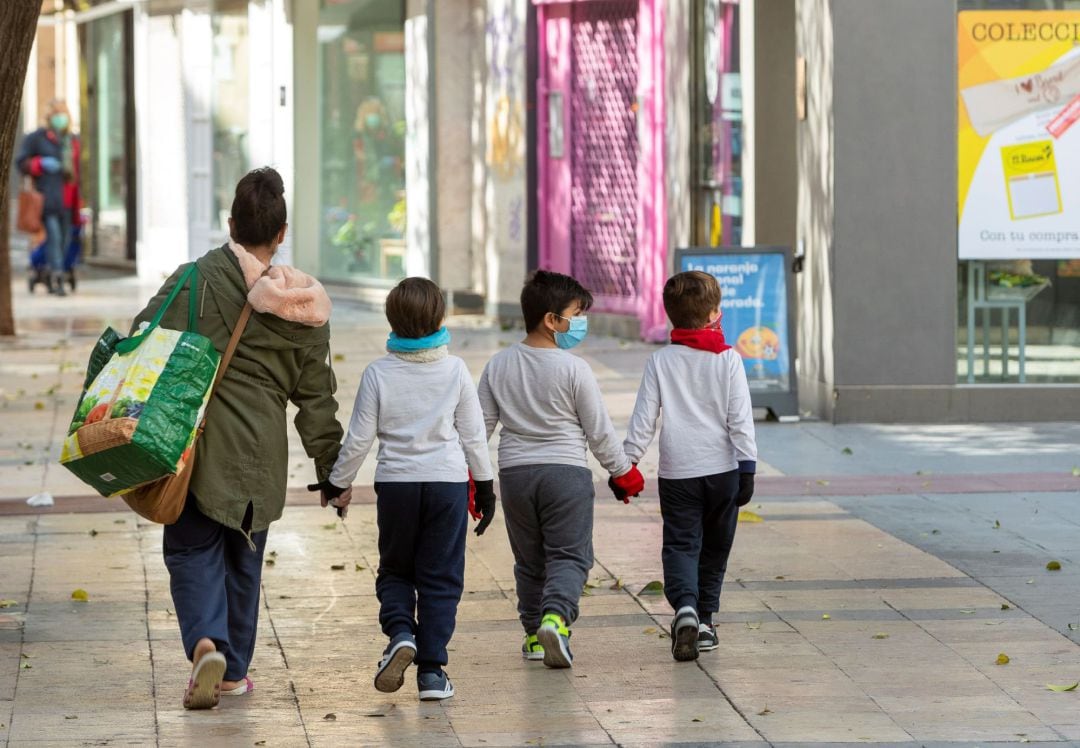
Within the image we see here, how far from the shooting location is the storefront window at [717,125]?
1540 cm

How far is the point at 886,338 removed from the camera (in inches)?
480

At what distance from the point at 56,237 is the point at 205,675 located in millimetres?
18656

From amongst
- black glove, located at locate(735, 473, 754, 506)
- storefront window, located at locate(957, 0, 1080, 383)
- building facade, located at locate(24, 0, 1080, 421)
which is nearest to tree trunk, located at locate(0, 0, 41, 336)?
black glove, located at locate(735, 473, 754, 506)

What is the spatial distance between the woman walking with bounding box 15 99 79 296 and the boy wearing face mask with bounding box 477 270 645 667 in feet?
55.1

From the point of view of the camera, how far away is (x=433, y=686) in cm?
589

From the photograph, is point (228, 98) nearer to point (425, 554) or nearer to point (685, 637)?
point (685, 637)

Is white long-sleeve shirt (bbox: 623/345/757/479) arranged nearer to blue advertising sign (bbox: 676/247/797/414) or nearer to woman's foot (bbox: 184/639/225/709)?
woman's foot (bbox: 184/639/225/709)

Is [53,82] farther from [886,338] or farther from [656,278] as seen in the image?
[886,338]

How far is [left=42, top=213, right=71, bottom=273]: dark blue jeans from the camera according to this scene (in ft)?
75.7

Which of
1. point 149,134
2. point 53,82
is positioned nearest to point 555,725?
Result: point 149,134

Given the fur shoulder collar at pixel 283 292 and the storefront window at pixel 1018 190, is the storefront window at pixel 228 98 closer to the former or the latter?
the storefront window at pixel 1018 190

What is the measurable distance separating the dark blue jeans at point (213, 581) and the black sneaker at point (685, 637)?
4.50ft

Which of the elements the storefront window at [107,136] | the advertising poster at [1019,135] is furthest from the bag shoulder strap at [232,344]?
the storefront window at [107,136]

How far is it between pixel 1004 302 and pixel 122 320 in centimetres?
1061
